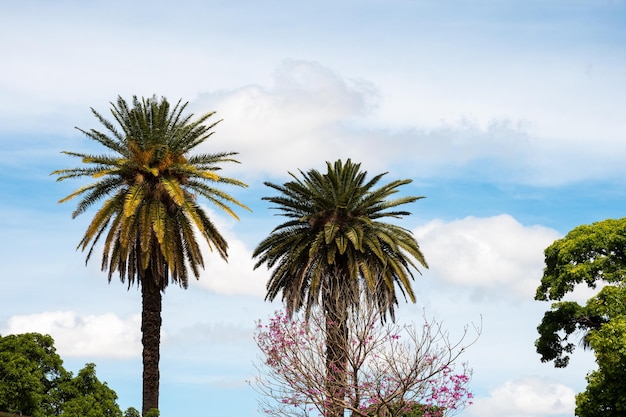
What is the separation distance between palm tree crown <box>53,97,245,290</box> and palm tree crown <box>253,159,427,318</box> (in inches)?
209

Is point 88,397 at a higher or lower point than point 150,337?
lower

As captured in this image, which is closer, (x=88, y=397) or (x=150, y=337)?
(x=88, y=397)

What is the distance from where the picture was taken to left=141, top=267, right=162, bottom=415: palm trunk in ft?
143

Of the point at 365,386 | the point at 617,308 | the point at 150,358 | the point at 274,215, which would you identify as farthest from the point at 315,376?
the point at 274,215

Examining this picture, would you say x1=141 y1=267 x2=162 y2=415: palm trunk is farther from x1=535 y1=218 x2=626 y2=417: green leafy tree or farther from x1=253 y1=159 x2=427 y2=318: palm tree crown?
x1=535 y1=218 x2=626 y2=417: green leafy tree

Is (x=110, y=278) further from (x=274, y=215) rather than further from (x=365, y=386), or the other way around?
(x=365, y=386)

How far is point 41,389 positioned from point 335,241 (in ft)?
52.6

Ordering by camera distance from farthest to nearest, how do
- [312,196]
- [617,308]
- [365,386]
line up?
[312,196] → [617,308] → [365,386]

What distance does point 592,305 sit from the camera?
4638 centimetres

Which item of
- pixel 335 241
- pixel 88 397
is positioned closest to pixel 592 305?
pixel 335 241

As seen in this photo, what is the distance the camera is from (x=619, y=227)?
4762cm

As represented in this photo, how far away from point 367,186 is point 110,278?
14.7 m

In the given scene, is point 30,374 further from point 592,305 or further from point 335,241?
point 592,305

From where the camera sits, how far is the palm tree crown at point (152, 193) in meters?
43.7
